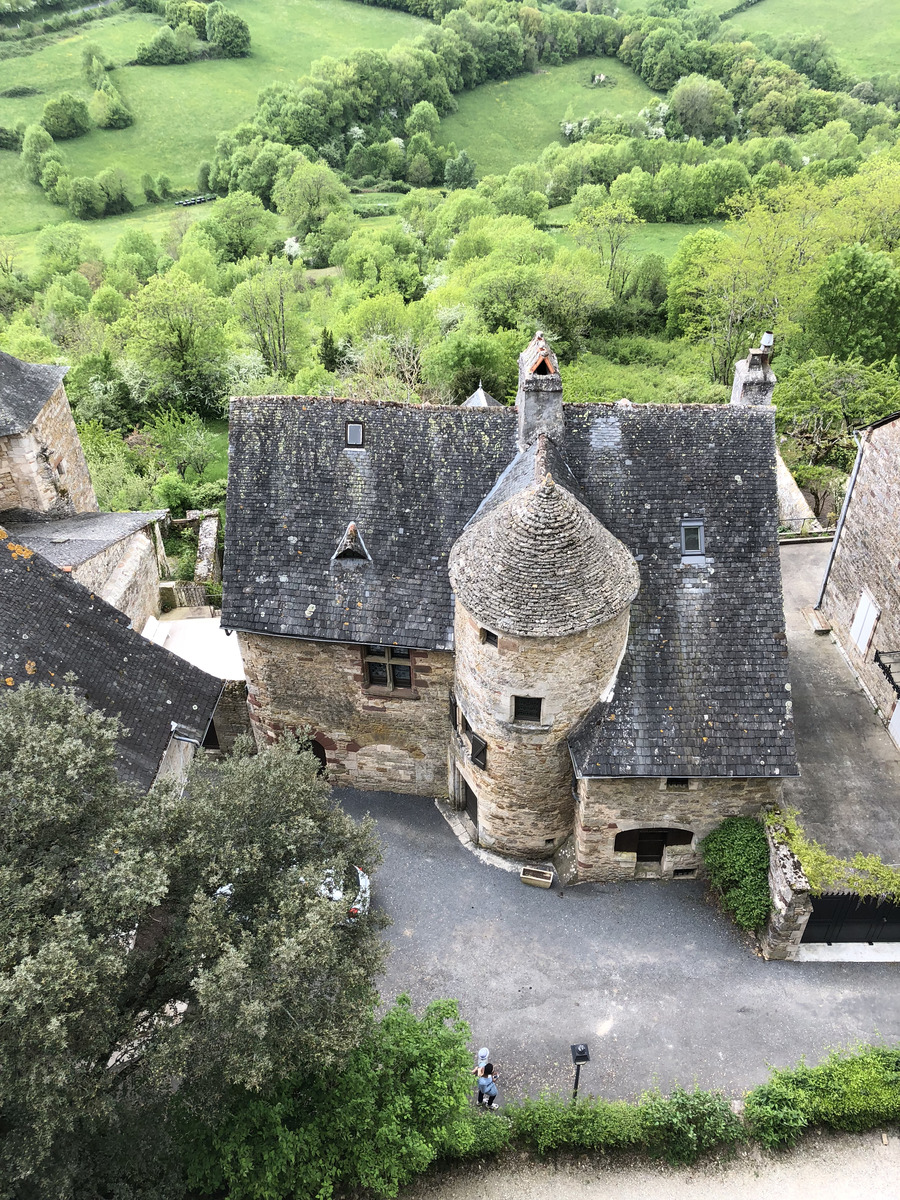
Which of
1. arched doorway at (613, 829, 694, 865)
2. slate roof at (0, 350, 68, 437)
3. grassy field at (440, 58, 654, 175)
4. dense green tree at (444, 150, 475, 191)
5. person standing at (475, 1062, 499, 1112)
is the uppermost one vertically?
slate roof at (0, 350, 68, 437)

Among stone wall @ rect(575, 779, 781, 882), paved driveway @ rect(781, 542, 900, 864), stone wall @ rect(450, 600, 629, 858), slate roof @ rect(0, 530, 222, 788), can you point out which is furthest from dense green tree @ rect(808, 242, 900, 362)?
slate roof @ rect(0, 530, 222, 788)

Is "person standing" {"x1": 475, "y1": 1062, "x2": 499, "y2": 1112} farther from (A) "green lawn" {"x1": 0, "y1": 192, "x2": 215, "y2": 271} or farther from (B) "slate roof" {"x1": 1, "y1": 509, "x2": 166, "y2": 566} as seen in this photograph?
(A) "green lawn" {"x1": 0, "y1": 192, "x2": 215, "y2": 271}

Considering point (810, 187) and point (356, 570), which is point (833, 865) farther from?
point (810, 187)

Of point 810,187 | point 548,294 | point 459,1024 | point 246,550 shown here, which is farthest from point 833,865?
point 810,187

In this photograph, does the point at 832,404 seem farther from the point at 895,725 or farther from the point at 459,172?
the point at 459,172

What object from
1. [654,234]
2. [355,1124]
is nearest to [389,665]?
[355,1124]
